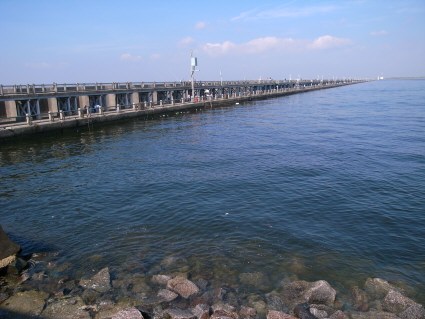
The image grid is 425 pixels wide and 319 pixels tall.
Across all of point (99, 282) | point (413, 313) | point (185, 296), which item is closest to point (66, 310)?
point (99, 282)

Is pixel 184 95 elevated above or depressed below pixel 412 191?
above

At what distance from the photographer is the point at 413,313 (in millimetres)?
8570

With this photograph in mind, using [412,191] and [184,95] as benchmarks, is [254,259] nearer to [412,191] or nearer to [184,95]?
[412,191]

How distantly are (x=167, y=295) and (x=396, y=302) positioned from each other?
600 centimetres

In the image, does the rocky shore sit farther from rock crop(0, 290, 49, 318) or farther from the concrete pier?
the concrete pier


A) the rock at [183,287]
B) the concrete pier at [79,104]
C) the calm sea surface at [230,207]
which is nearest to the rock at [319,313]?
the calm sea surface at [230,207]

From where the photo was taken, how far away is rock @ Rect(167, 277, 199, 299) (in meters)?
9.48

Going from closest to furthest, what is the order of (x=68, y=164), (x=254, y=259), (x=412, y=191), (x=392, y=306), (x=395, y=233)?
1. (x=392, y=306)
2. (x=254, y=259)
3. (x=395, y=233)
4. (x=412, y=191)
5. (x=68, y=164)

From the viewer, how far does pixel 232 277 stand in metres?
10.4

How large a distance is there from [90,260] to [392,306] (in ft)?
29.5

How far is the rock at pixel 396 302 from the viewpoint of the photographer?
8866 millimetres

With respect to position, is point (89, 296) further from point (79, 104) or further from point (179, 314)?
point (79, 104)

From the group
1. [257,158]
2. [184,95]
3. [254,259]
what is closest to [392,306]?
[254,259]

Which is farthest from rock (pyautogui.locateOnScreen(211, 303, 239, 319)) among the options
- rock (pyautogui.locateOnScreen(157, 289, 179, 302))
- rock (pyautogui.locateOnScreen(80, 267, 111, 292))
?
rock (pyautogui.locateOnScreen(80, 267, 111, 292))
